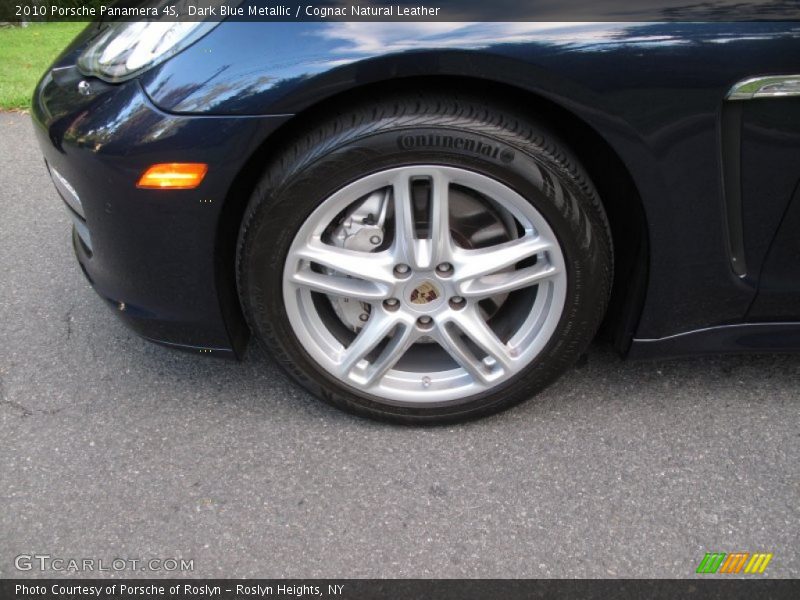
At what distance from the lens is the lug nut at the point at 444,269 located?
74.5 inches

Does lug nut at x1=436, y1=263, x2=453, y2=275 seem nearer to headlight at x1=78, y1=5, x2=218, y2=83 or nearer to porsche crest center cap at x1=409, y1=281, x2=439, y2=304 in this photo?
porsche crest center cap at x1=409, y1=281, x2=439, y2=304

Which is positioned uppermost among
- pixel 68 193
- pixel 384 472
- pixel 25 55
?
pixel 68 193

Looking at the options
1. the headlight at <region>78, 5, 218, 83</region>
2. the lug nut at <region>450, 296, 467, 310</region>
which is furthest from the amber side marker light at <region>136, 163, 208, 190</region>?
the lug nut at <region>450, 296, 467, 310</region>

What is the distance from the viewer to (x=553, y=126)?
1826 mm

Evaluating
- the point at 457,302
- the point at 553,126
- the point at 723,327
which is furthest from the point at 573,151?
the point at 723,327

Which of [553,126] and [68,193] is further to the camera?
[68,193]

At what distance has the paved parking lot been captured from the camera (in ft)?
5.82

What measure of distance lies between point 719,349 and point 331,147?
4.04ft

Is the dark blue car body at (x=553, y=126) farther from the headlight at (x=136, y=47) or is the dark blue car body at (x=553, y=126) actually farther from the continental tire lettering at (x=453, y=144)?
the continental tire lettering at (x=453, y=144)

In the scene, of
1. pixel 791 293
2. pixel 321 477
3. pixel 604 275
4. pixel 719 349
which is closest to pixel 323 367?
pixel 321 477

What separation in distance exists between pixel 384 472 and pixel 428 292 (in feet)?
1.74

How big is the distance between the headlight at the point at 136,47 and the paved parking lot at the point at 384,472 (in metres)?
1.00

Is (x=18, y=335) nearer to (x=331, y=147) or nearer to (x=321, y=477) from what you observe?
(x=321, y=477)

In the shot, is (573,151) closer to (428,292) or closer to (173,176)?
(428,292)
